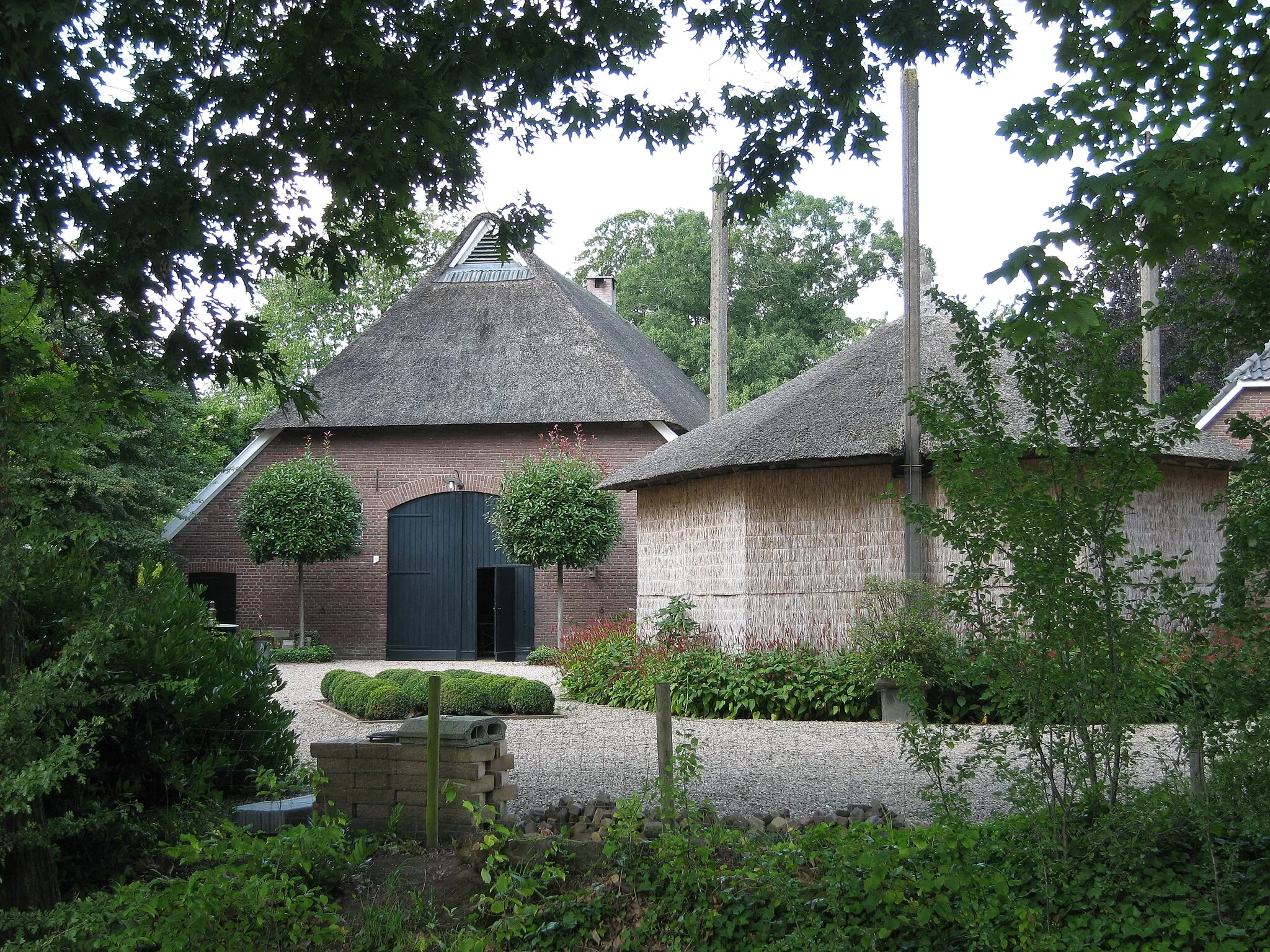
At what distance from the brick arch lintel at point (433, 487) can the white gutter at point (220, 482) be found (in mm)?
2613

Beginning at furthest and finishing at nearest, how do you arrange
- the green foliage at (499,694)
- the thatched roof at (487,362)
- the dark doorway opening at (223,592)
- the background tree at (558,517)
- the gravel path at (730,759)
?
the dark doorway opening at (223,592), the thatched roof at (487,362), the background tree at (558,517), the green foliage at (499,694), the gravel path at (730,759)

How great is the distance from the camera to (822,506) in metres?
12.5

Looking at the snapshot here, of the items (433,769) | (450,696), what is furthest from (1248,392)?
(433,769)

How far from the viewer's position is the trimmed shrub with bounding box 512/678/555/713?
11586mm

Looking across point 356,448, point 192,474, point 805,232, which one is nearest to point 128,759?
point 356,448

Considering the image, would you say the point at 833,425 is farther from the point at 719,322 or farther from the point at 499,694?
the point at 719,322

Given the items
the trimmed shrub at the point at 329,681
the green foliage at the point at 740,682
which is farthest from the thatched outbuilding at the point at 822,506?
the trimmed shrub at the point at 329,681

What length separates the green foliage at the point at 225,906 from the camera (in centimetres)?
442

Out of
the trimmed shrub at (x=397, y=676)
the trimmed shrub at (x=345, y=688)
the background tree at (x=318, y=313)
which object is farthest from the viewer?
the background tree at (x=318, y=313)

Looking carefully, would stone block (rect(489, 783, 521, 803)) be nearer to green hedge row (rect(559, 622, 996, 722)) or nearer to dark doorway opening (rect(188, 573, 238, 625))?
green hedge row (rect(559, 622, 996, 722))

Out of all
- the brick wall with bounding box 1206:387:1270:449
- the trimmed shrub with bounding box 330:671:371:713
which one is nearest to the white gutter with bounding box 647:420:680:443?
the brick wall with bounding box 1206:387:1270:449

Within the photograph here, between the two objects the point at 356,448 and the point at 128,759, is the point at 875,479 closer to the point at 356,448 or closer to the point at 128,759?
the point at 128,759

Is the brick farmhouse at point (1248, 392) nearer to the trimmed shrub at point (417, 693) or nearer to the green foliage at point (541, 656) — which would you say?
the green foliage at point (541, 656)

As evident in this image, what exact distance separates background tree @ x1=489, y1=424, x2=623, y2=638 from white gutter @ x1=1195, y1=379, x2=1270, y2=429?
9612 millimetres
